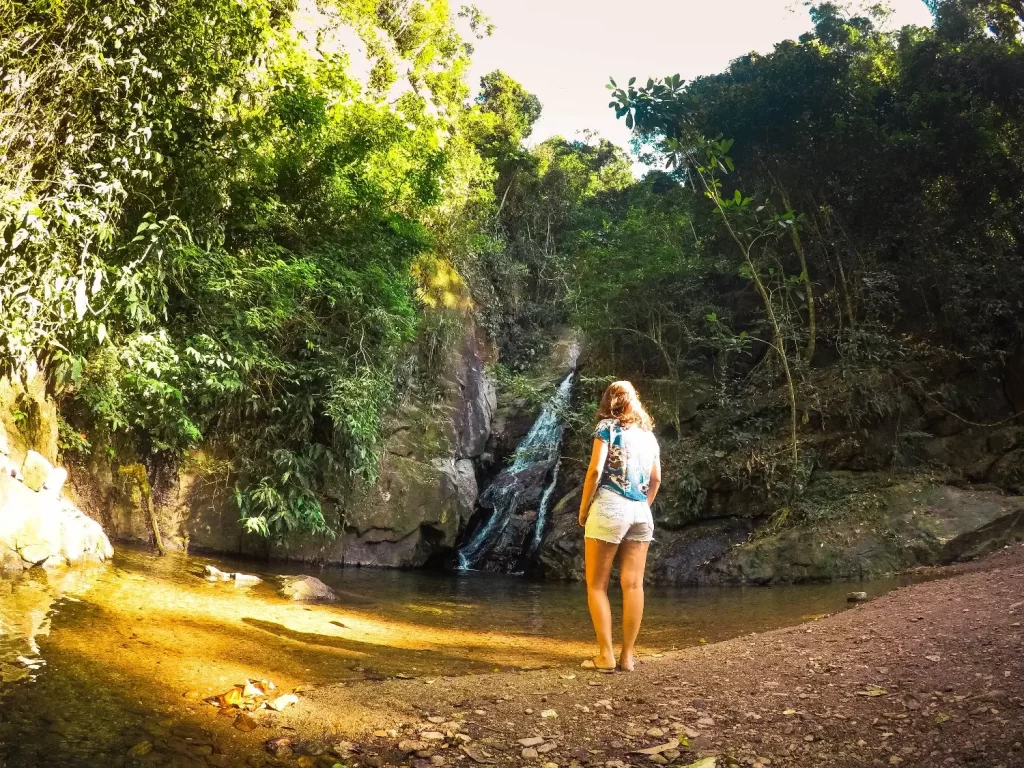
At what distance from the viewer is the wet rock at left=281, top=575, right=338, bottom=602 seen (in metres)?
6.90

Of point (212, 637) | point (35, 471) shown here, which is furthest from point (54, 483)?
point (212, 637)

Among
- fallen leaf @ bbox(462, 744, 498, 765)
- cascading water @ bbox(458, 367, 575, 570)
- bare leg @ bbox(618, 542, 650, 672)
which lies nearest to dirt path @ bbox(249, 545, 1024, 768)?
fallen leaf @ bbox(462, 744, 498, 765)

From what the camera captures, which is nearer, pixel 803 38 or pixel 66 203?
pixel 66 203

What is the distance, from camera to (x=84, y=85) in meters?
7.25

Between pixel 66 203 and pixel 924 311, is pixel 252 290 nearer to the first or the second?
pixel 66 203

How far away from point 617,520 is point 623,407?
2.40ft

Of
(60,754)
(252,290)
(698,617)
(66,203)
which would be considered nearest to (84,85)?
(66,203)

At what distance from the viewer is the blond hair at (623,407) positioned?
423 centimetres

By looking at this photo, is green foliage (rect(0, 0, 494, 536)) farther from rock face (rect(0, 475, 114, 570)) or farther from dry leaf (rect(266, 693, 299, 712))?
dry leaf (rect(266, 693, 299, 712))

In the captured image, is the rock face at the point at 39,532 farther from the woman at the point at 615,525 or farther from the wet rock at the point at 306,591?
the woman at the point at 615,525

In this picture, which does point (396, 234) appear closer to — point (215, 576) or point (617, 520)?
point (215, 576)

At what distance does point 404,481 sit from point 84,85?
26.4 ft

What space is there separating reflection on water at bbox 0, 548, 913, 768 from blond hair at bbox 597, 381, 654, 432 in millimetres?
1835

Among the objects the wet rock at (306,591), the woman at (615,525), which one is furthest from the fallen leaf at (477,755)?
the wet rock at (306,591)
